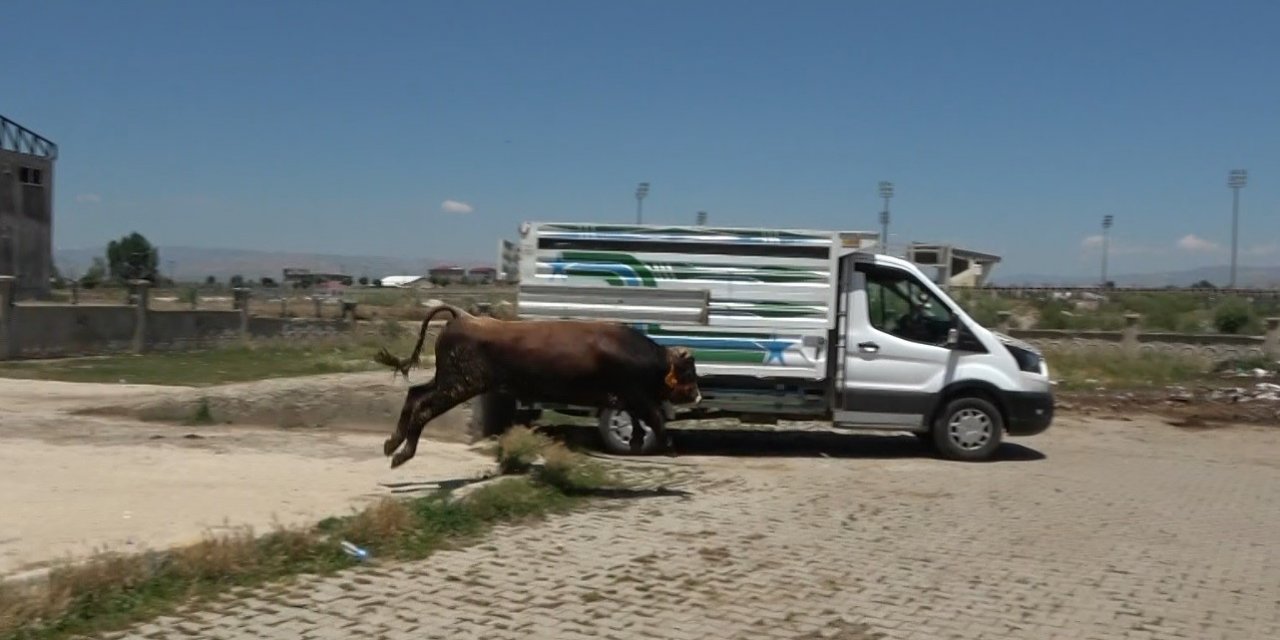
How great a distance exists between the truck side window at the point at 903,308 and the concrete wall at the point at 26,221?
39040 mm

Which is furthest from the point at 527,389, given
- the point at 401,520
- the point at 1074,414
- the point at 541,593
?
the point at 1074,414

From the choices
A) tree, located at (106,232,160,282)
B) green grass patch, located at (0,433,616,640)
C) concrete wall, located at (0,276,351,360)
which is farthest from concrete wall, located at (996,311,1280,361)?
tree, located at (106,232,160,282)

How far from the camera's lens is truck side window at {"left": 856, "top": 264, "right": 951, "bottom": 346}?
45.2 feet

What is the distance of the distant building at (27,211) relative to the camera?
47.3m

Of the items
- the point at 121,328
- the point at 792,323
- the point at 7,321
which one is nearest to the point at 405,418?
the point at 792,323

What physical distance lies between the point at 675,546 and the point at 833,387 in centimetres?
546

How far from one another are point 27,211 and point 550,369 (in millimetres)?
45389

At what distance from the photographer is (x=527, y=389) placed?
34.5 feet

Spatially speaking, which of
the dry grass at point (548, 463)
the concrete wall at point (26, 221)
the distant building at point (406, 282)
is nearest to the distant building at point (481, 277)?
the distant building at point (406, 282)

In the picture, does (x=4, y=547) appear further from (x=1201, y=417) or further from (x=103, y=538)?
(x=1201, y=417)

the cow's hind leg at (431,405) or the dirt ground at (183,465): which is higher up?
the cow's hind leg at (431,405)

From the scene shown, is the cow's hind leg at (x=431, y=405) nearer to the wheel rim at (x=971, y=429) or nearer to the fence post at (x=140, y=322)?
the wheel rim at (x=971, y=429)

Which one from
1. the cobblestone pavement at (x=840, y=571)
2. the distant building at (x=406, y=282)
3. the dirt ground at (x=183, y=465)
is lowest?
the cobblestone pavement at (x=840, y=571)

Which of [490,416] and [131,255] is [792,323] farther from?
[131,255]
